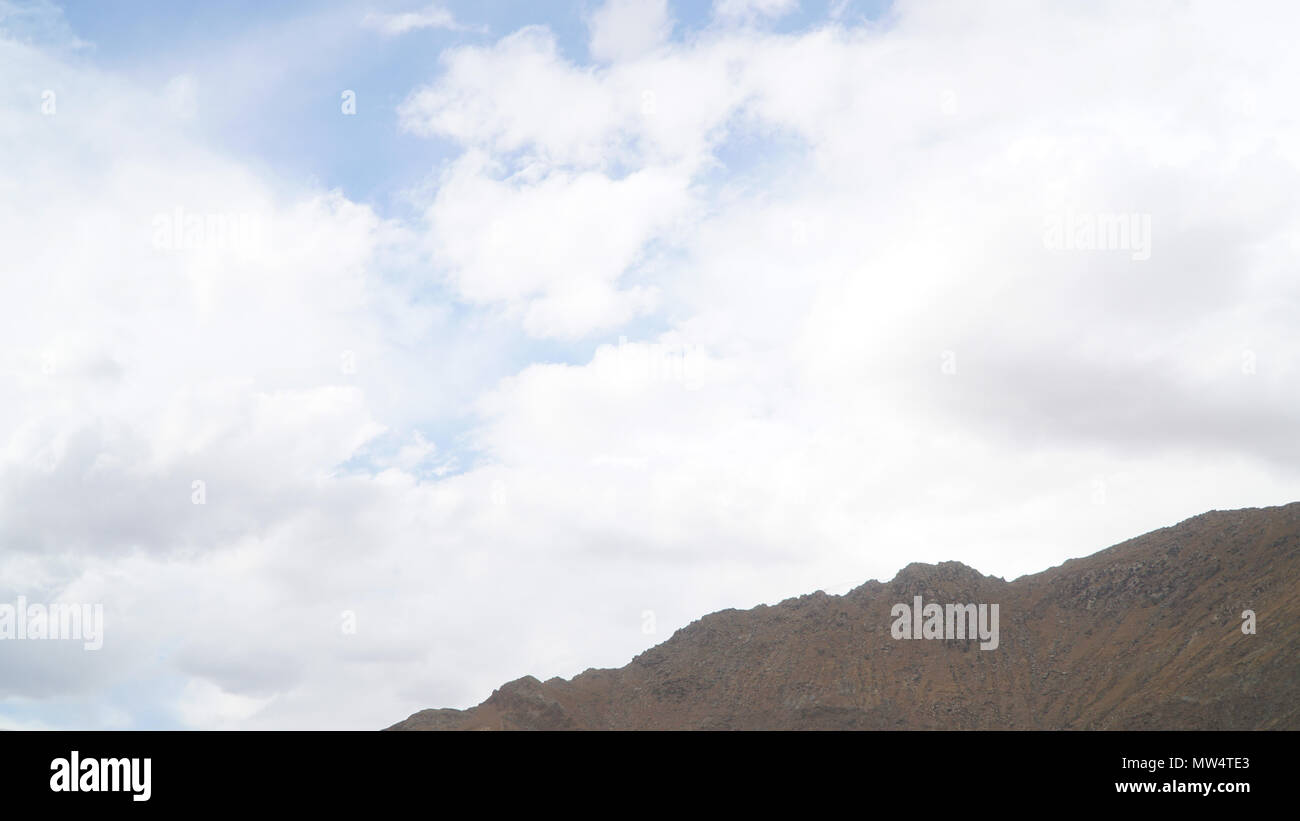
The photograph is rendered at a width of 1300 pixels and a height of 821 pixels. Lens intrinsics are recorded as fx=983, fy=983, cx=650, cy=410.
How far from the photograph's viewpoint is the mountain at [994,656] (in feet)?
302

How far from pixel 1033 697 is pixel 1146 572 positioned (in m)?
21.2

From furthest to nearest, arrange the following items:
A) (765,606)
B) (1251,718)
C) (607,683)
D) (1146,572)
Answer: (765,606) < (607,683) < (1146,572) < (1251,718)

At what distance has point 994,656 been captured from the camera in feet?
376

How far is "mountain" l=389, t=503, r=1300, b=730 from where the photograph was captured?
9194 cm

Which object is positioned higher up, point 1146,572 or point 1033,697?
point 1146,572

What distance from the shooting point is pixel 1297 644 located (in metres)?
78.1
